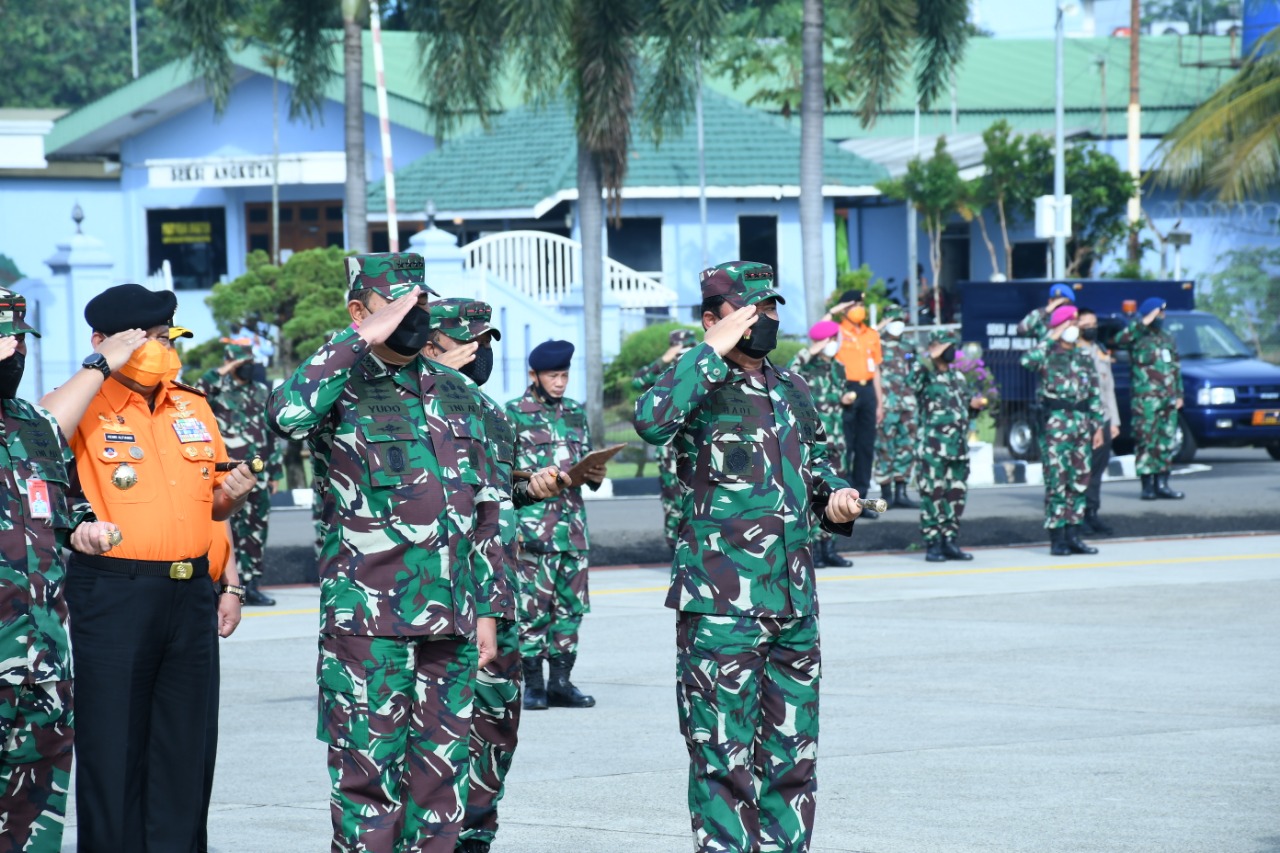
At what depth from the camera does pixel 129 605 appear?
19.5 feet

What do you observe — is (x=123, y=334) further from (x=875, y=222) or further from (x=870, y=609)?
(x=875, y=222)

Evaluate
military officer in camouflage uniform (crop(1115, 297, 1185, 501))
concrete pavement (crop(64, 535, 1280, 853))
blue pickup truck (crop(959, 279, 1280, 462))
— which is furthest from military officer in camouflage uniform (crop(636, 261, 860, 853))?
blue pickup truck (crop(959, 279, 1280, 462))

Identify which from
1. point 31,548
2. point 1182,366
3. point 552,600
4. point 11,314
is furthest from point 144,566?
point 1182,366

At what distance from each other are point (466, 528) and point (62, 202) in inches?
1433

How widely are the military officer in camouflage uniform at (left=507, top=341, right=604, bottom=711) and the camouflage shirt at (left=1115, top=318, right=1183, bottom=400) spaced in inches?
402

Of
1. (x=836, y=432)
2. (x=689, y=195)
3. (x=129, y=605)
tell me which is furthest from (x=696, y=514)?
(x=689, y=195)

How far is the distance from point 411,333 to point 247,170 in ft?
106

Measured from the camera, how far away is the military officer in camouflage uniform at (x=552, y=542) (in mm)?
9555

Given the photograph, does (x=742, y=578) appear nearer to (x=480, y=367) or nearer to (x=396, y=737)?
(x=396, y=737)

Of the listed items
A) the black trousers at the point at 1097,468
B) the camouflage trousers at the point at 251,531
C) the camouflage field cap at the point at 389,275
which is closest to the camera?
the camouflage field cap at the point at 389,275

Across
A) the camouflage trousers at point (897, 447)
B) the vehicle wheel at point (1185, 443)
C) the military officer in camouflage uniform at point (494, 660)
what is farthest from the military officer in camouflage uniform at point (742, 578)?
the vehicle wheel at point (1185, 443)

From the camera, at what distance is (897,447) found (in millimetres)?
19078

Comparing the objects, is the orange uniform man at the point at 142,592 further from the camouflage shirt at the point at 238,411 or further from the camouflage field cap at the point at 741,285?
the camouflage shirt at the point at 238,411

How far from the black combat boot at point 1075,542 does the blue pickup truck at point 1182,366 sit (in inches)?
232
